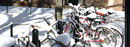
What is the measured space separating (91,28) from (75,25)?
1.68ft

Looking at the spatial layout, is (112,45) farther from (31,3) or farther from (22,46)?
(31,3)

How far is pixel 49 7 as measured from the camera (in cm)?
1697

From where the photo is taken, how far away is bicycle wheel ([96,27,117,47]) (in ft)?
16.5

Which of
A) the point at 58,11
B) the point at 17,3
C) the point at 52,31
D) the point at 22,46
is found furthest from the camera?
the point at 17,3

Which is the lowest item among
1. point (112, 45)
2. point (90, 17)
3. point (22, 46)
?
point (112, 45)

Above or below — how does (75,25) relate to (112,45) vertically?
above

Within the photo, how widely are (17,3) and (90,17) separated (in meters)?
13.0

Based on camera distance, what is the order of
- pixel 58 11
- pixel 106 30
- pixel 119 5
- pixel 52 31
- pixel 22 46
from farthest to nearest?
1. pixel 119 5
2. pixel 58 11
3. pixel 106 30
4. pixel 52 31
5. pixel 22 46

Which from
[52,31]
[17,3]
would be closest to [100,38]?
[52,31]

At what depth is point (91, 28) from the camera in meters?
5.26

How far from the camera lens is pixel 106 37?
16.7 ft

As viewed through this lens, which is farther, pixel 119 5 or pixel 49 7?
pixel 49 7

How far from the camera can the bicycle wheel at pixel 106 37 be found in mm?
5017

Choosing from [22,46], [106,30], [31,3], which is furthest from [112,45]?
[31,3]
